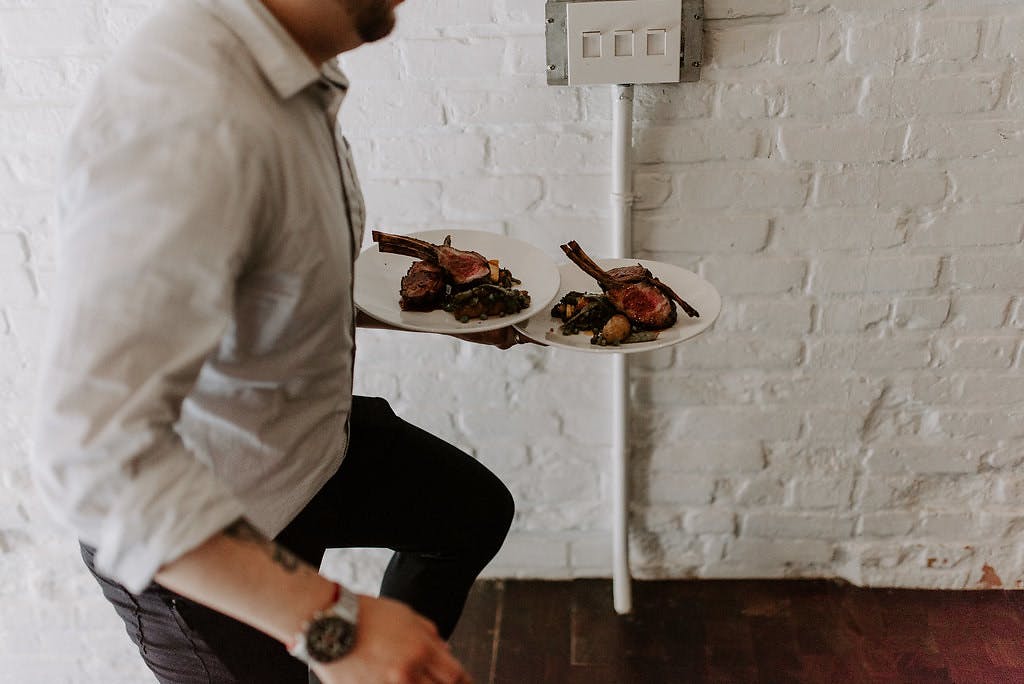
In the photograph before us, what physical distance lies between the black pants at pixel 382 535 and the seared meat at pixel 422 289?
0.17 m

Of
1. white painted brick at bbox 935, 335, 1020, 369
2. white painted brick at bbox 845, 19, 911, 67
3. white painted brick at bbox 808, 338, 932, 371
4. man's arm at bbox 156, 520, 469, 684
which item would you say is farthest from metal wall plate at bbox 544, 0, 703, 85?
man's arm at bbox 156, 520, 469, 684

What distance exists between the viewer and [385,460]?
1123 mm

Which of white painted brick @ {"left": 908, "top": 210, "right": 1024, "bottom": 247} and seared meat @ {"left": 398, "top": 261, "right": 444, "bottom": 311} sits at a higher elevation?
seared meat @ {"left": 398, "top": 261, "right": 444, "bottom": 311}

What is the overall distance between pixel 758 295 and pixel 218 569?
42.6 inches

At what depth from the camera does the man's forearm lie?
0.64 meters

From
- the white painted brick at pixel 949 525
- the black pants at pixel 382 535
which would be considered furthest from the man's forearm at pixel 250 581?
the white painted brick at pixel 949 525

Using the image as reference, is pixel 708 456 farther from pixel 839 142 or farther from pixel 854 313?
pixel 839 142

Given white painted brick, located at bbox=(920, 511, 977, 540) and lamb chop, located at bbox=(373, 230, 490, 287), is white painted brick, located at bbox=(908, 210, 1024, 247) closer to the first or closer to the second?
white painted brick, located at bbox=(920, 511, 977, 540)

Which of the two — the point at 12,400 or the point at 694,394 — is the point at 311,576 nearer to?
the point at 694,394

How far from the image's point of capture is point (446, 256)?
1.18 metres

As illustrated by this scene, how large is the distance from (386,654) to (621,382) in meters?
A: 0.89

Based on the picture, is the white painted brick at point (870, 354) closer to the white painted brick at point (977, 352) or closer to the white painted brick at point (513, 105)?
the white painted brick at point (977, 352)

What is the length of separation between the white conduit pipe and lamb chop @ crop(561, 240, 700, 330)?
0.18 meters

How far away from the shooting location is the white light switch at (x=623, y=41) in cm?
123
